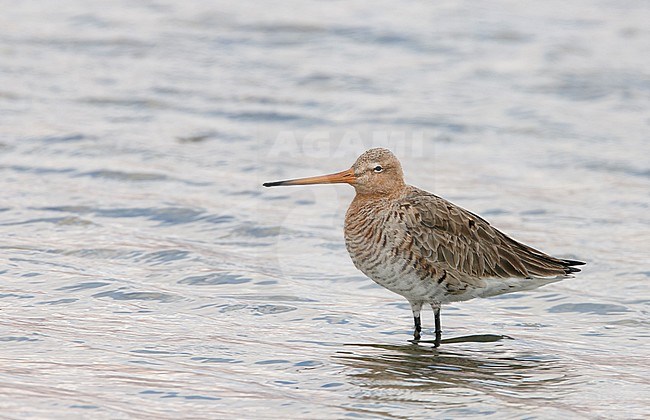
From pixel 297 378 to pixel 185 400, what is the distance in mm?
803

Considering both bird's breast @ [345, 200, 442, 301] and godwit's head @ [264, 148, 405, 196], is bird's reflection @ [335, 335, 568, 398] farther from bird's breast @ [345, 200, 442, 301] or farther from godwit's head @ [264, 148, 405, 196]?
godwit's head @ [264, 148, 405, 196]

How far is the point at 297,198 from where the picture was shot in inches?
457

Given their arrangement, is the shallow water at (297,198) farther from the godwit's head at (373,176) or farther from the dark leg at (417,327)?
the godwit's head at (373,176)

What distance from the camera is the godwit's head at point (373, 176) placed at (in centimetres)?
818

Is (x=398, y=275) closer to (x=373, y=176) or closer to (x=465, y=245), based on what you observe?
(x=465, y=245)

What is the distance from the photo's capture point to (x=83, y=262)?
30.2 ft

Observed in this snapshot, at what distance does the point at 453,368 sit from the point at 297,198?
446 cm

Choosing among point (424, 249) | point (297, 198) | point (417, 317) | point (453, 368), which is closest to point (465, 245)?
point (424, 249)

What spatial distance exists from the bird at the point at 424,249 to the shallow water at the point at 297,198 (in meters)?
0.38

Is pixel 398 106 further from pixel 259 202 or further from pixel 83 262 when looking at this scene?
pixel 83 262

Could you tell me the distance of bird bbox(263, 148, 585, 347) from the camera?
25.7ft

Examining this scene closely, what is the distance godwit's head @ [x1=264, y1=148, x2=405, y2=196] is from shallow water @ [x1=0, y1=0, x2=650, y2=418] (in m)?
0.96

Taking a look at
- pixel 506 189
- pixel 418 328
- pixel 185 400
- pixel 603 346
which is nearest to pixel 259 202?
pixel 506 189

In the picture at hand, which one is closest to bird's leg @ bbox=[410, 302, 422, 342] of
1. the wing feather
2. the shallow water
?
the shallow water
